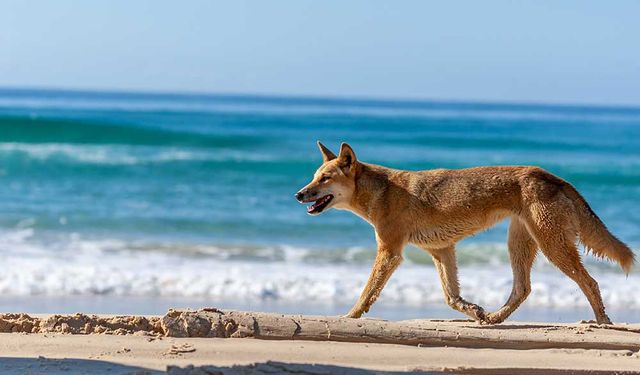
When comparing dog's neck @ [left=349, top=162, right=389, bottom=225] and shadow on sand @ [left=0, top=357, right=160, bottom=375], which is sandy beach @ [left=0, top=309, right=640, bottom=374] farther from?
dog's neck @ [left=349, top=162, right=389, bottom=225]

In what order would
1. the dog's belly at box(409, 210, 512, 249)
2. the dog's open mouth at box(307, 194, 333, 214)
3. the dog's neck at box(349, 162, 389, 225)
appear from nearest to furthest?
1. the dog's belly at box(409, 210, 512, 249)
2. the dog's neck at box(349, 162, 389, 225)
3. the dog's open mouth at box(307, 194, 333, 214)

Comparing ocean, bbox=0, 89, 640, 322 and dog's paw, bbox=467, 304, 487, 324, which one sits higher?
ocean, bbox=0, 89, 640, 322

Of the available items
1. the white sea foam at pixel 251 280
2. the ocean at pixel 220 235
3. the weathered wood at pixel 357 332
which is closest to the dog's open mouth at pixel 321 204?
the weathered wood at pixel 357 332

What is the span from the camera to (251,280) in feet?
43.3

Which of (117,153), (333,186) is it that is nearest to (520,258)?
(333,186)

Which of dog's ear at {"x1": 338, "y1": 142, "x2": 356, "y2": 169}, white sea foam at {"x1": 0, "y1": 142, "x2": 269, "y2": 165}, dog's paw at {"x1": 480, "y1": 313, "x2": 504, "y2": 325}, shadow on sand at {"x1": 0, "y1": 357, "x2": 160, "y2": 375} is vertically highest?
white sea foam at {"x1": 0, "y1": 142, "x2": 269, "y2": 165}

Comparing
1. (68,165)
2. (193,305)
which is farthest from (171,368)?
(68,165)

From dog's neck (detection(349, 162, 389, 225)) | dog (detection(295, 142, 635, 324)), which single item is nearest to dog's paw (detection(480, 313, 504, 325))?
dog (detection(295, 142, 635, 324))

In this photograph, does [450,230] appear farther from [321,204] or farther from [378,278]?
[321,204]

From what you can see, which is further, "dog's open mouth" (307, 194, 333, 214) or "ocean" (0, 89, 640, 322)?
"ocean" (0, 89, 640, 322)

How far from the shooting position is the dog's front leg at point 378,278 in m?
8.45

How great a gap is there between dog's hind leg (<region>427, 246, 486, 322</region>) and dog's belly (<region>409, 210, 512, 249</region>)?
0.22 m

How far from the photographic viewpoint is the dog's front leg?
333 inches

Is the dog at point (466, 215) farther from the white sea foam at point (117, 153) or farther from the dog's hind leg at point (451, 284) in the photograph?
the white sea foam at point (117, 153)
